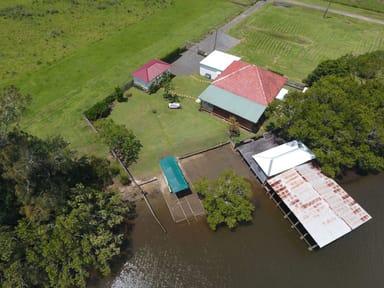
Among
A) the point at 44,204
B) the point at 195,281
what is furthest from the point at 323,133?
the point at 44,204

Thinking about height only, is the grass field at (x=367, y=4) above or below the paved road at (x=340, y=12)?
above

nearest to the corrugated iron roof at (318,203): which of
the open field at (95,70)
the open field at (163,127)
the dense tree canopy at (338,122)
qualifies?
the dense tree canopy at (338,122)

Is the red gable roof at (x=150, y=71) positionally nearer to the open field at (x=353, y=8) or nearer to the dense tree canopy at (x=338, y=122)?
the dense tree canopy at (x=338, y=122)

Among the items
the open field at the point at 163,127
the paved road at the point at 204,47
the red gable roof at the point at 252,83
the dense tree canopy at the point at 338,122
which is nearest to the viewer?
the dense tree canopy at the point at 338,122

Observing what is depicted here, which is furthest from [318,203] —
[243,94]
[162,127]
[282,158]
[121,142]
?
[121,142]

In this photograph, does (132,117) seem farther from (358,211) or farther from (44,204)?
(358,211)

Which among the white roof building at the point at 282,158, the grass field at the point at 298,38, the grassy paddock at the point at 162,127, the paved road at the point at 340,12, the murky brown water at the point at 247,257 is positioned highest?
the paved road at the point at 340,12
